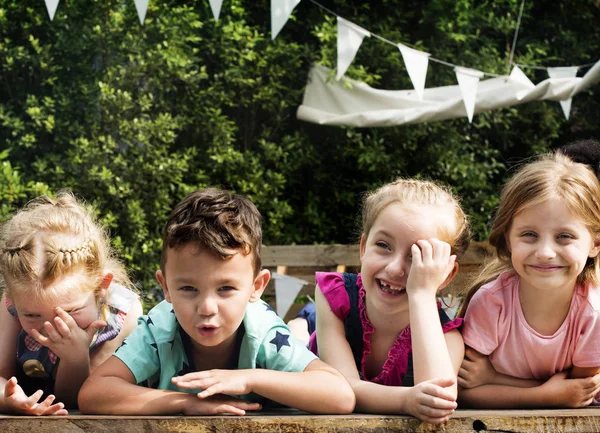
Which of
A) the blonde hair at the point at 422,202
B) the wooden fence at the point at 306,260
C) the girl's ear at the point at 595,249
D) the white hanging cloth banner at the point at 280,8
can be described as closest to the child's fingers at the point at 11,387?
the blonde hair at the point at 422,202

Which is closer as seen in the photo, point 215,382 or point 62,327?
point 215,382

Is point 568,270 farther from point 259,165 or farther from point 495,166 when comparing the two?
point 495,166

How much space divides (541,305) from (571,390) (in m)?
0.20

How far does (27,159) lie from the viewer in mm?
6270

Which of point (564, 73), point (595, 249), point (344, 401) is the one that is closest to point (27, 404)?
point (344, 401)

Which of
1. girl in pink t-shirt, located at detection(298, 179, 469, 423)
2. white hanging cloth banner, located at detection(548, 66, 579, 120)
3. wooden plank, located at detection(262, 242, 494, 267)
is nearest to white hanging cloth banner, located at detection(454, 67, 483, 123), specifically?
white hanging cloth banner, located at detection(548, 66, 579, 120)

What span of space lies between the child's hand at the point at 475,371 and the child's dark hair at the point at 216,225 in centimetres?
54

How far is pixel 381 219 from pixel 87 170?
4.44 meters

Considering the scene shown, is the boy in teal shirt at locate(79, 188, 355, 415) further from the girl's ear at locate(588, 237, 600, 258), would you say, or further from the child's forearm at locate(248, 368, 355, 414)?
the girl's ear at locate(588, 237, 600, 258)

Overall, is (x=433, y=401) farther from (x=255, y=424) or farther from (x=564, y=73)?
(x=564, y=73)

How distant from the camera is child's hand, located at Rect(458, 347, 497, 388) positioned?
6.48 ft

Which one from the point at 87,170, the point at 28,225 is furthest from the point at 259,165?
the point at 28,225

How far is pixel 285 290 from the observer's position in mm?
5070

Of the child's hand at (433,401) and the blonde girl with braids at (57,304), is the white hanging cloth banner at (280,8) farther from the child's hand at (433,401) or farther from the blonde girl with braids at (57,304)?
the child's hand at (433,401)
